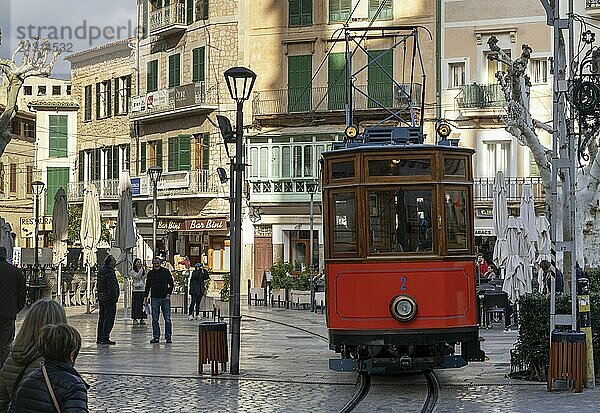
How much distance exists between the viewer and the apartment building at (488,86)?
43.8m

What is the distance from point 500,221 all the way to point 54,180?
132 feet

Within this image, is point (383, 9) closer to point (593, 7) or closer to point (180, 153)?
point (593, 7)

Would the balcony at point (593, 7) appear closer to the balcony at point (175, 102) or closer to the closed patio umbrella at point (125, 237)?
the balcony at point (175, 102)

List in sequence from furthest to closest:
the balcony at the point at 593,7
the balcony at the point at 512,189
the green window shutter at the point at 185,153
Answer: the green window shutter at the point at 185,153 < the balcony at the point at 512,189 < the balcony at the point at 593,7

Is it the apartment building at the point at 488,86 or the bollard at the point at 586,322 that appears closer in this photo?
the bollard at the point at 586,322

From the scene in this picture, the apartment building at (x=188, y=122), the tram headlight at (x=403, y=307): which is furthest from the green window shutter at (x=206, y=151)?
the tram headlight at (x=403, y=307)

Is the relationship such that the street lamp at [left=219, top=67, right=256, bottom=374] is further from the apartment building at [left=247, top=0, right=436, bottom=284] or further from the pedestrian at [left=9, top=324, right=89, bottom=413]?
the apartment building at [left=247, top=0, right=436, bottom=284]

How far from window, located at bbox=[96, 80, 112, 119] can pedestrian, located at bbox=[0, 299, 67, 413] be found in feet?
170

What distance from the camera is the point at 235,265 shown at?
56.2ft

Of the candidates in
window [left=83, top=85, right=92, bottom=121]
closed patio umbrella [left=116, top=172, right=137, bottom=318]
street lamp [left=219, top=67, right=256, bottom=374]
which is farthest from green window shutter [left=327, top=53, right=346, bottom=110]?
street lamp [left=219, top=67, right=256, bottom=374]

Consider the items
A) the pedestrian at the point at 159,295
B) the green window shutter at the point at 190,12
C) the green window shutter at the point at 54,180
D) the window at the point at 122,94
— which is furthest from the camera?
the green window shutter at the point at 54,180

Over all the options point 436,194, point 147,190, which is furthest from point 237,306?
point 147,190

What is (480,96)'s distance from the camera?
4434 cm

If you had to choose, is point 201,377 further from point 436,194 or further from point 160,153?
point 160,153
